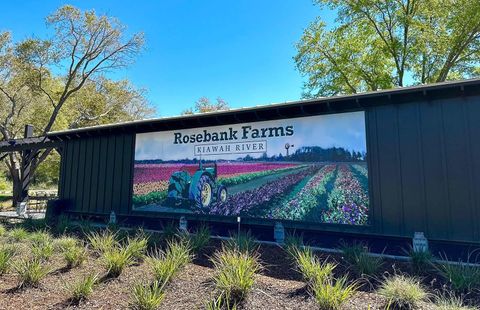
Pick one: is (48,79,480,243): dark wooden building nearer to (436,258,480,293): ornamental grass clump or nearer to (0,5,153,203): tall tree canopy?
(436,258,480,293): ornamental grass clump

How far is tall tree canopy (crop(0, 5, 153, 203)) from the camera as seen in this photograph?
19188 mm

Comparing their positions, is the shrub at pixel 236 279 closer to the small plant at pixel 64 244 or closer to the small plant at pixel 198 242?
the small plant at pixel 198 242

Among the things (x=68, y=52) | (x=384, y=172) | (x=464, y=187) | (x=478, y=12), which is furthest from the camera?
(x=68, y=52)

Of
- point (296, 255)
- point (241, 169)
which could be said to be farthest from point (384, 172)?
point (241, 169)

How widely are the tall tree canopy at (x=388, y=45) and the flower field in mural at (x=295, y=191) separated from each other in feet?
46.3

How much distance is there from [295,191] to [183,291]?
3.93 m

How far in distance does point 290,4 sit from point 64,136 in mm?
12245

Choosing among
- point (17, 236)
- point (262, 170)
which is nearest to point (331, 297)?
point (262, 170)

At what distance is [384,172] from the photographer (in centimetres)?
665

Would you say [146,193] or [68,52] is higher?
[68,52]

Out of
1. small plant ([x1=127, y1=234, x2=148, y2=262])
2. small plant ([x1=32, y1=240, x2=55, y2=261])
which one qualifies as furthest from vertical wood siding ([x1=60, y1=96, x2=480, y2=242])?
small plant ([x1=32, y1=240, x2=55, y2=261])

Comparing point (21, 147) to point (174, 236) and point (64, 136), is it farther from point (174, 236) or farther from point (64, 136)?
point (174, 236)

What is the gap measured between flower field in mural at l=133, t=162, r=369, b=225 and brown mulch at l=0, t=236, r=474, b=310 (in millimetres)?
1759

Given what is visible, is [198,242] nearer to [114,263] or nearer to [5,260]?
[114,263]
